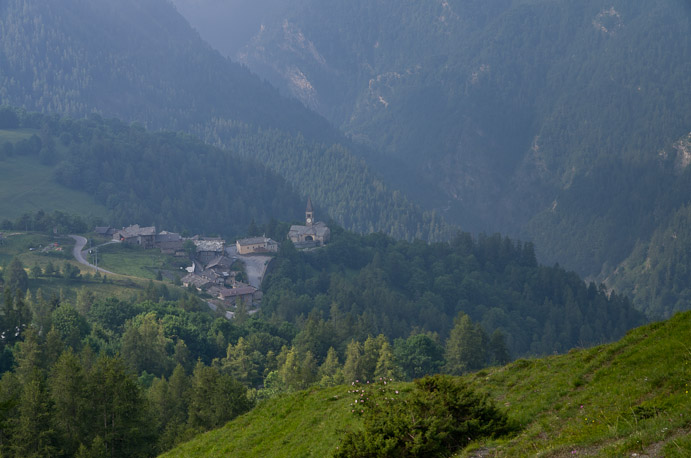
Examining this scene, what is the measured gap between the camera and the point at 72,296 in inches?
4564

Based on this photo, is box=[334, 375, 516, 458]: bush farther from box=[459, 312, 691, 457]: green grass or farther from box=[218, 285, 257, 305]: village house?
box=[218, 285, 257, 305]: village house

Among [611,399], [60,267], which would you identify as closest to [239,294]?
[60,267]

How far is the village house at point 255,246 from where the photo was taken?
172m

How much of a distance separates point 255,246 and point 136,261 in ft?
112

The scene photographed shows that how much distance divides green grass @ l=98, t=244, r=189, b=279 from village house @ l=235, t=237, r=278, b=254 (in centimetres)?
1813

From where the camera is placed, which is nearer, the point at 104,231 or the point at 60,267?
the point at 60,267

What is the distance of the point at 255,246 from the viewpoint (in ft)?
568

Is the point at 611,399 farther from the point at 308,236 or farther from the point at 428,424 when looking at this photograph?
the point at 308,236

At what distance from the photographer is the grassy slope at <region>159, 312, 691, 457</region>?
21281 millimetres

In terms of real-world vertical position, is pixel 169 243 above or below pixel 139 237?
above

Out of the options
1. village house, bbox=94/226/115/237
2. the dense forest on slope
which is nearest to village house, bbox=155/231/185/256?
village house, bbox=94/226/115/237

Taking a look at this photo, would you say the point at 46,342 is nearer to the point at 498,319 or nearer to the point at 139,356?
the point at 139,356

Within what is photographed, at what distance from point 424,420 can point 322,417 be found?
10943 mm

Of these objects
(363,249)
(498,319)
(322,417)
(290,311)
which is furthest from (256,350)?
(363,249)
